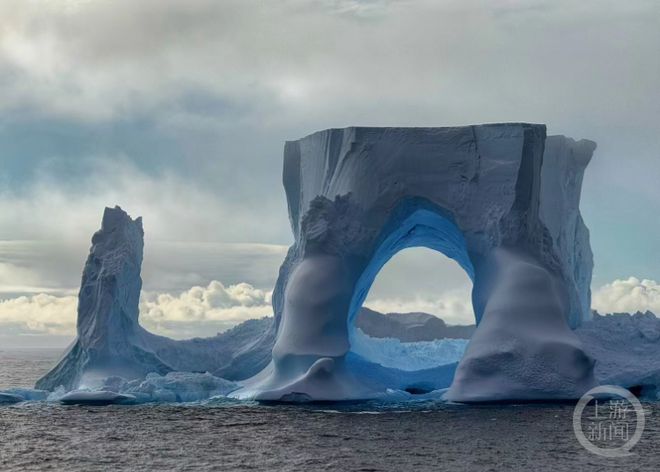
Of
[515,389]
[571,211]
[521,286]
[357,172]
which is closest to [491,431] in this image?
[515,389]

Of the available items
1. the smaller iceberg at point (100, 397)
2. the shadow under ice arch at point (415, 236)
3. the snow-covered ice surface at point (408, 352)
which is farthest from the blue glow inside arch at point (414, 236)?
the smaller iceberg at point (100, 397)

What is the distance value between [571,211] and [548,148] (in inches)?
104

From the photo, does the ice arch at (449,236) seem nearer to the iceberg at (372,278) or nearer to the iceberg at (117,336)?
the iceberg at (372,278)

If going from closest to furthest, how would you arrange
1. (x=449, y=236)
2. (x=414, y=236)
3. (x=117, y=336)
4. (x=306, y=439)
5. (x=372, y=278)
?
1. (x=306, y=439)
2. (x=117, y=336)
3. (x=449, y=236)
4. (x=414, y=236)
5. (x=372, y=278)

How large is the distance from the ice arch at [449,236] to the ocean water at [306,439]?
839 mm

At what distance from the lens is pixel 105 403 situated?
26.0m

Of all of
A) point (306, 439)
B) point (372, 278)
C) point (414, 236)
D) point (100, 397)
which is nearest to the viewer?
point (306, 439)

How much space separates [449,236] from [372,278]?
278cm

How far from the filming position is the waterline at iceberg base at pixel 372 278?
79.9 feet

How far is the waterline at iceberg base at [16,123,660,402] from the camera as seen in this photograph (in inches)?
958

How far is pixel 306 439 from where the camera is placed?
20.2 m

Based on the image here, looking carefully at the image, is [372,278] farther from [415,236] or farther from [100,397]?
[100,397]

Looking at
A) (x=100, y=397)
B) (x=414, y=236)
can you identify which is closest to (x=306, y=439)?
(x=100, y=397)

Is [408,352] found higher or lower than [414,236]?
lower
